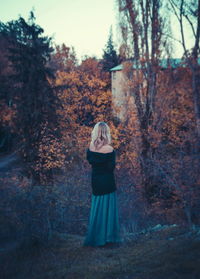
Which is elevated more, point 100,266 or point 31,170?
point 31,170

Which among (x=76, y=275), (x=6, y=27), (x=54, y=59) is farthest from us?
(x=54, y=59)

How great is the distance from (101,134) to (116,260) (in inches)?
83.6

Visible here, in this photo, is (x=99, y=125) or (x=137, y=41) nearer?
(x=99, y=125)

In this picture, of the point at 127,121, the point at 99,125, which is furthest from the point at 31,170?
the point at 99,125

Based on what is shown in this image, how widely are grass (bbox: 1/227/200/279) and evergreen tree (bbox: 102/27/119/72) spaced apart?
34.1m

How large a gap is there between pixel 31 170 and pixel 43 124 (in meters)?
2.97

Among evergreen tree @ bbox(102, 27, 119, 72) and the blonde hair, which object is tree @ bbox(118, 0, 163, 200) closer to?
the blonde hair

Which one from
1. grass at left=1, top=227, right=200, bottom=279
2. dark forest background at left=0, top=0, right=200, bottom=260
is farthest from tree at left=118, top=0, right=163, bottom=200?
grass at left=1, top=227, right=200, bottom=279

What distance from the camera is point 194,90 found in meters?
16.0

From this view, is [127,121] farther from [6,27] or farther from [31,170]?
[6,27]

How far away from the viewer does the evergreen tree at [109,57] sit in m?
39.0

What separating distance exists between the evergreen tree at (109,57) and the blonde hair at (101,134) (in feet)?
112

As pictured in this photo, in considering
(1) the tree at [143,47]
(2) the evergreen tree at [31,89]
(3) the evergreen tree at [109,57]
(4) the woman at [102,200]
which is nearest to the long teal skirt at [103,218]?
(4) the woman at [102,200]

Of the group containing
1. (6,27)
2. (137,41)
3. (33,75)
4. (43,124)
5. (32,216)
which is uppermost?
(6,27)
